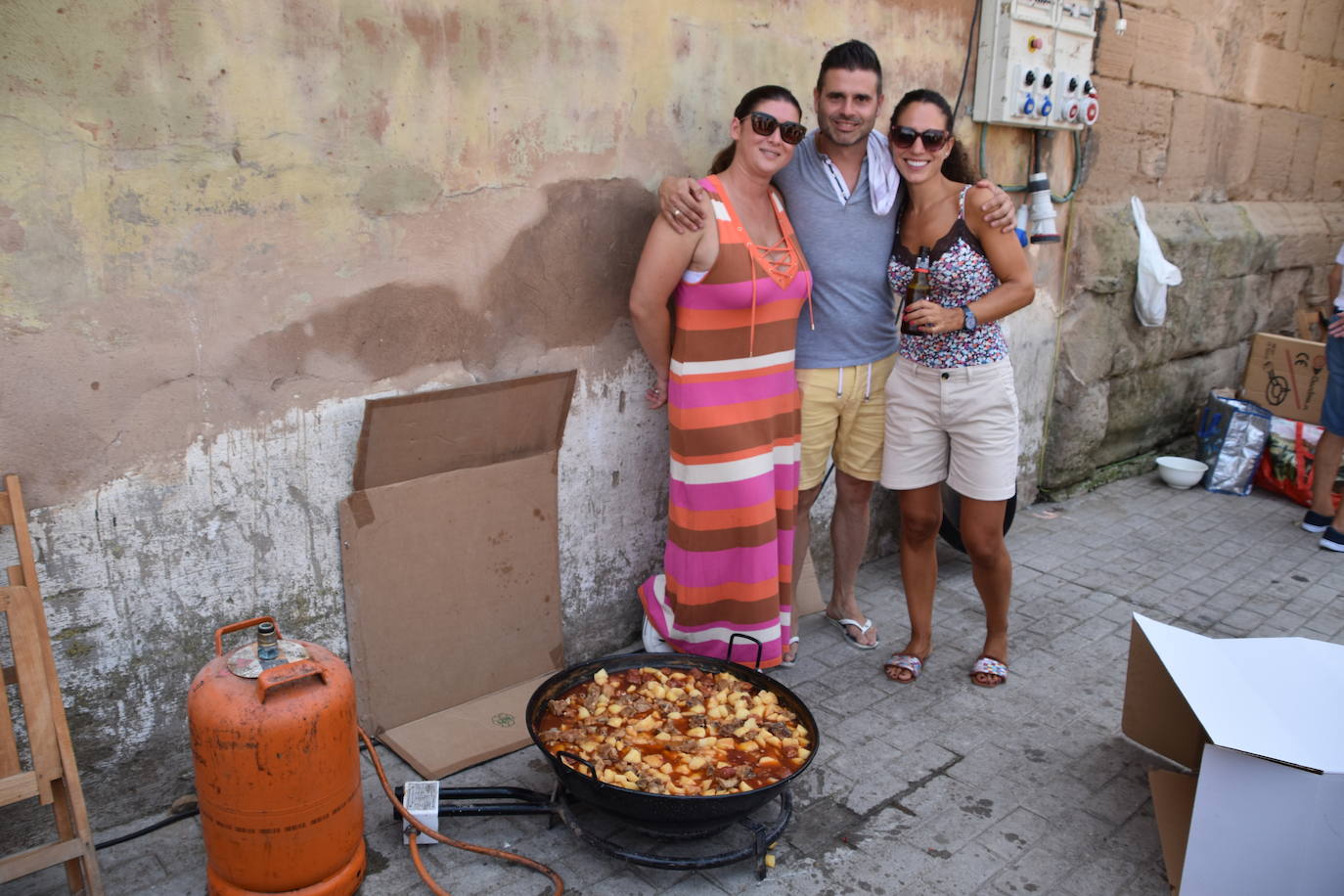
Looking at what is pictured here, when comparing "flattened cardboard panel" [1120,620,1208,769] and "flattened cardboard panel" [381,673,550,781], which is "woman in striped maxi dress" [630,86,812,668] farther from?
"flattened cardboard panel" [1120,620,1208,769]

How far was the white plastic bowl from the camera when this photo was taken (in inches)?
256

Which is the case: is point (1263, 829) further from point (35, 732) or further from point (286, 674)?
point (35, 732)

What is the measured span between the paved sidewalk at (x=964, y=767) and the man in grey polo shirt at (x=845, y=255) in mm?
951

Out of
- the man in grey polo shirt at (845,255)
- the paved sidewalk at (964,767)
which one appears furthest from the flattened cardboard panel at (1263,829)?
the man in grey polo shirt at (845,255)

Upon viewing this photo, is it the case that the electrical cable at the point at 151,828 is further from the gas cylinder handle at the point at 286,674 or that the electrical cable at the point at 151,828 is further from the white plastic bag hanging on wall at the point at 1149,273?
the white plastic bag hanging on wall at the point at 1149,273

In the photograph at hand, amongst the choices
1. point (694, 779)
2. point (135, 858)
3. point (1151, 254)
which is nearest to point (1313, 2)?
point (1151, 254)

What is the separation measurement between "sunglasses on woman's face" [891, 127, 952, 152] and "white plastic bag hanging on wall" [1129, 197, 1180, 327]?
127 inches

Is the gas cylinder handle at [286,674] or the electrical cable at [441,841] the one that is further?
the electrical cable at [441,841]

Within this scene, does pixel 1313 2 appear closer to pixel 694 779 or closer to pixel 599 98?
pixel 599 98

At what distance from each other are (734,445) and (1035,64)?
2825 mm

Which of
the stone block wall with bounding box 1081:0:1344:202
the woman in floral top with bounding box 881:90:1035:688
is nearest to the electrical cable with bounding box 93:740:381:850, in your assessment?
the woman in floral top with bounding box 881:90:1035:688

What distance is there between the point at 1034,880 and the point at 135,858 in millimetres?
2630

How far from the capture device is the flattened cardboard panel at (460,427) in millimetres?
3187

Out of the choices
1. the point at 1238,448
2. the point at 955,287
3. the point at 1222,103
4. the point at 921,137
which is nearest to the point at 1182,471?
the point at 1238,448
